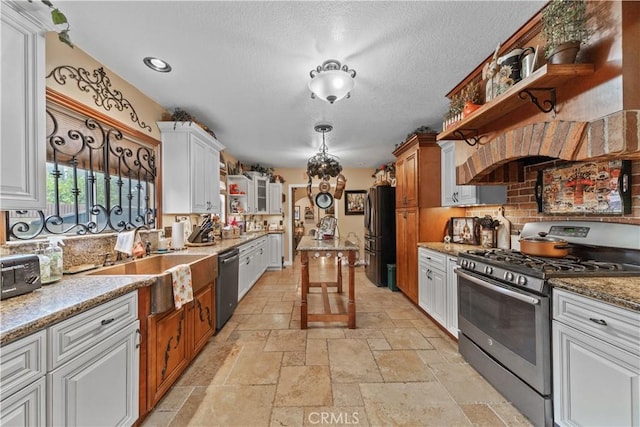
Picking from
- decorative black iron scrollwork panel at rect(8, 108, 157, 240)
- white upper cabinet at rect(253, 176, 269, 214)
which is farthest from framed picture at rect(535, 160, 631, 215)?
white upper cabinet at rect(253, 176, 269, 214)

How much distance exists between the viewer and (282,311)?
129 inches

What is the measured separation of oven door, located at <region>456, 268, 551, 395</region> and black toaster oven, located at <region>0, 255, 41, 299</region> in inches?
106

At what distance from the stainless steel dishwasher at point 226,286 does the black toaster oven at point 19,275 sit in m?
1.50

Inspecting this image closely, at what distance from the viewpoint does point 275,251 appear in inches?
236

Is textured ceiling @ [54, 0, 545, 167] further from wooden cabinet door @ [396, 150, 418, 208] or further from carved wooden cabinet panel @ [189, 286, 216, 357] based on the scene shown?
carved wooden cabinet panel @ [189, 286, 216, 357]

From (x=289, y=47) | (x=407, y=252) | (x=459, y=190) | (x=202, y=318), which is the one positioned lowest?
(x=202, y=318)

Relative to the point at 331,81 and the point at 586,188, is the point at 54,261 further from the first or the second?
the point at 586,188

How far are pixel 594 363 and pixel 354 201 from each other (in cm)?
543

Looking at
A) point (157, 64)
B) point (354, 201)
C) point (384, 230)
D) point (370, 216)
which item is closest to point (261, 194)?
point (354, 201)

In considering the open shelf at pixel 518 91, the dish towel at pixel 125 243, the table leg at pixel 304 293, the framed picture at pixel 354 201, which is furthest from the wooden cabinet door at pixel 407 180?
the dish towel at pixel 125 243

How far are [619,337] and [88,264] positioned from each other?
10.6 ft

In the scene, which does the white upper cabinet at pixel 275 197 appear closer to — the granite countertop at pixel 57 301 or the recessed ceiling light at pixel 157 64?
the recessed ceiling light at pixel 157 64

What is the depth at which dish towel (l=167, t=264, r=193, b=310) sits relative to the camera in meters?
1.69

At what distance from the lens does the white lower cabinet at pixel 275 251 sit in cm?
591
